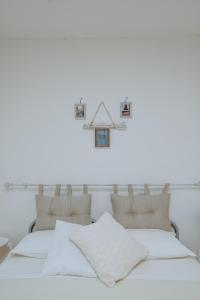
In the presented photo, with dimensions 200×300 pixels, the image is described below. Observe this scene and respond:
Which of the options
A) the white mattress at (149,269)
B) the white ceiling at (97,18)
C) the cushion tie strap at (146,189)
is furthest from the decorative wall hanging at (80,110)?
the white mattress at (149,269)

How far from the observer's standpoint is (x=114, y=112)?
2.99m

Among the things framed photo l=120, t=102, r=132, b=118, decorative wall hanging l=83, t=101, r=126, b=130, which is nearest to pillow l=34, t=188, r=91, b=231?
decorative wall hanging l=83, t=101, r=126, b=130

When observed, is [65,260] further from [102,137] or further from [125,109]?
[125,109]

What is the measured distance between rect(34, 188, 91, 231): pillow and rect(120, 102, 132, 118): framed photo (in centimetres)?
88

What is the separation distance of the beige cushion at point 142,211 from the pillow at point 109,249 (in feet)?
1.14

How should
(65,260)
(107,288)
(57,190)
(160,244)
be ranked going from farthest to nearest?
(57,190), (160,244), (65,260), (107,288)

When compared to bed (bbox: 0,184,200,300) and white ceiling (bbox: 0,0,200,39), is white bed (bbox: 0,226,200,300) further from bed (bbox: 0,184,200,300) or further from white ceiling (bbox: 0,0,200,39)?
white ceiling (bbox: 0,0,200,39)

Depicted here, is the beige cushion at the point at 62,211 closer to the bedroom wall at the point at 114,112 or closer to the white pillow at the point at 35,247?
the white pillow at the point at 35,247

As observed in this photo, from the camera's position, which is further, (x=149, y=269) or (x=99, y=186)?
(x=99, y=186)

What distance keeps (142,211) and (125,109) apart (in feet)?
3.25

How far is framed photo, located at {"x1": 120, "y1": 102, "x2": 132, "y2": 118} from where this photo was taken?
298cm

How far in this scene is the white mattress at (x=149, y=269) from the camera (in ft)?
6.28

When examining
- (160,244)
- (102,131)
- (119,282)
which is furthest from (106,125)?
(119,282)

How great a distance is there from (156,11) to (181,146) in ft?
4.11
